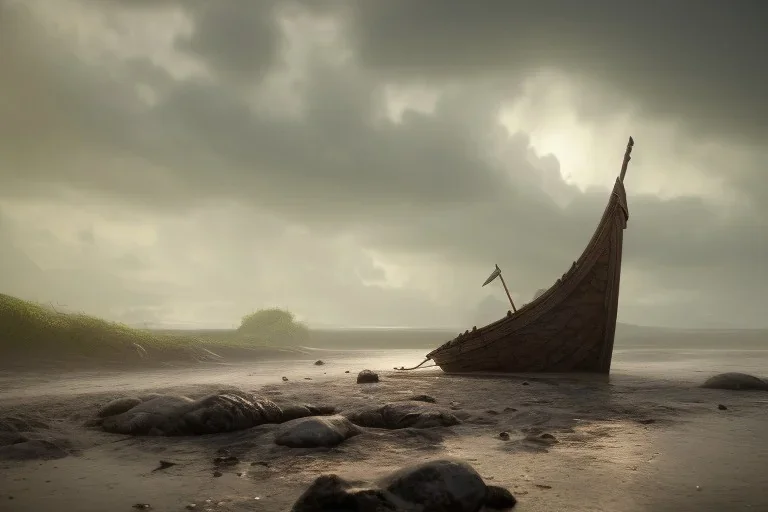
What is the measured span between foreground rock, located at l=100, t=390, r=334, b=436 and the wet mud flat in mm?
25

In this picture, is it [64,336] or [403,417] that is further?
[64,336]

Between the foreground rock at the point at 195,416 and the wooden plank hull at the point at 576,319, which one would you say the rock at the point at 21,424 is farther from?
the wooden plank hull at the point at 576,319

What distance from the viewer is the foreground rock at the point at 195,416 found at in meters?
8.44

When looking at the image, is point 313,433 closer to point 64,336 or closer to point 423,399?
point 423,399

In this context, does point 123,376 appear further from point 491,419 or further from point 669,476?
point 669,476

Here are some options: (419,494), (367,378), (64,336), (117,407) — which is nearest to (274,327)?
(64,336)

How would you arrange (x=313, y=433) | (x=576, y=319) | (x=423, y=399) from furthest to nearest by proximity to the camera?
(x=576, y=319)
(x=423, y=399)
(x=313, y=433)

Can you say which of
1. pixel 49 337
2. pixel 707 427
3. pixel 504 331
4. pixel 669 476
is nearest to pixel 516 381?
pixel 504 331

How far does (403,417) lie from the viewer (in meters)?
8.86

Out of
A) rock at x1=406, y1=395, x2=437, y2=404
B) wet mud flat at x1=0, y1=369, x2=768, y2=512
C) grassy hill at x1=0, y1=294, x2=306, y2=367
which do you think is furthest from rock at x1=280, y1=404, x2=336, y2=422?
grassy hill at x1=0, y1=294, x2=306, y2=367

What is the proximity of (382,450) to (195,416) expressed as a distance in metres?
3.36

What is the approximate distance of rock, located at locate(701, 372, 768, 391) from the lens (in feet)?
43.7

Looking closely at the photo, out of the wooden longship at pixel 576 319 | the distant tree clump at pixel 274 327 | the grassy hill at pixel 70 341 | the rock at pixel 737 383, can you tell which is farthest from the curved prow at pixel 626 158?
the distant tree clump at pixel 274 327

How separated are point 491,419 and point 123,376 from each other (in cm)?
1532
